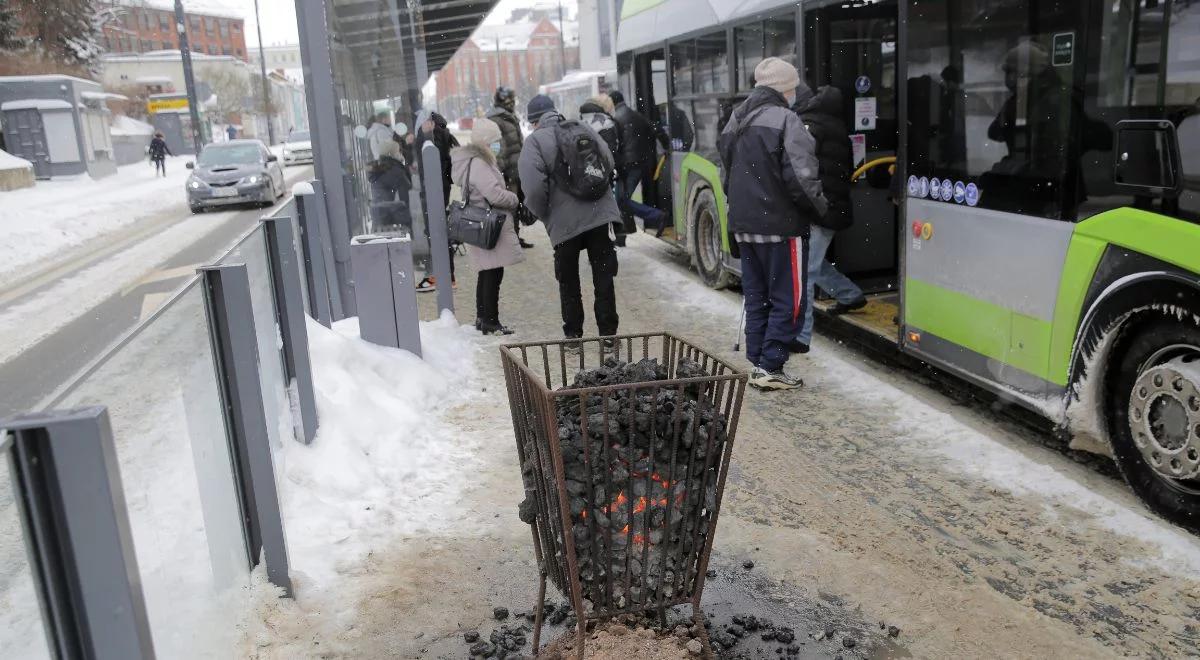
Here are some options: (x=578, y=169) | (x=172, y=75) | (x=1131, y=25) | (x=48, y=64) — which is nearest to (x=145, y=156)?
(x=48, y=64)

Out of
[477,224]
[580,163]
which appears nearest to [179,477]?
[580,163]

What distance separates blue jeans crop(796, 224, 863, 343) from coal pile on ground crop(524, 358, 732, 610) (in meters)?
3.95

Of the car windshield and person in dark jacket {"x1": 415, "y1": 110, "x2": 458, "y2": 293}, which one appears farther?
the car windshield

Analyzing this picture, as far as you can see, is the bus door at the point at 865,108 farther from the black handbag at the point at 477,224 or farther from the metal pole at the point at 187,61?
the metal pole at the point at 187,61

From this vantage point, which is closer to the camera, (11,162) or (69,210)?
(69,210)

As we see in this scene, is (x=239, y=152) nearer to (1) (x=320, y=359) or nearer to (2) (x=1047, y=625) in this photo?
(1) (x=320, y=359)

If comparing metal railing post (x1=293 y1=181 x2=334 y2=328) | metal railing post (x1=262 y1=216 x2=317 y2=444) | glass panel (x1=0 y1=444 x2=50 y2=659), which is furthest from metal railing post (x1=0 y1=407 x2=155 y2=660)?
metal railing post (x1=293 y1=181 x2=334 y2=328)

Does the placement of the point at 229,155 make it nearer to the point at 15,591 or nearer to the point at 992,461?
the point at 992,461

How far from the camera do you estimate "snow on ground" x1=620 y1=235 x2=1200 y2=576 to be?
3865mm

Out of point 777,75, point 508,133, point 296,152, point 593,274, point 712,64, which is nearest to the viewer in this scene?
point 777,75

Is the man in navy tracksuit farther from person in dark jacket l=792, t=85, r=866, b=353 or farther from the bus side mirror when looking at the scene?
the bus side mirror

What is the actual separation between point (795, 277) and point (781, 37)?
7.95ft

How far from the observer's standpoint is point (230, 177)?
2144cm

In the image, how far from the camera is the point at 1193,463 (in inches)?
151
